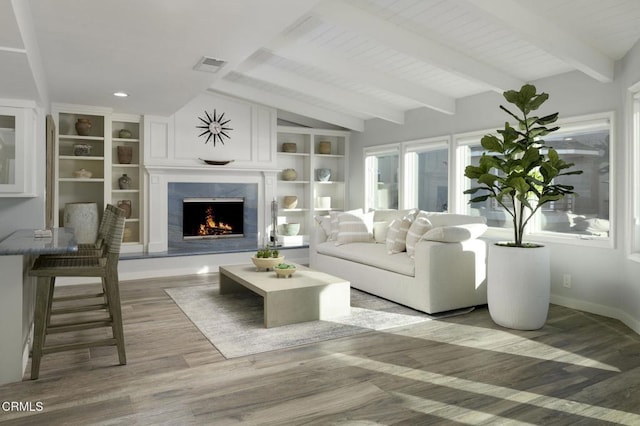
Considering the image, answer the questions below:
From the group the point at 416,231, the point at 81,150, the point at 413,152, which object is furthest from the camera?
the point at 413,152

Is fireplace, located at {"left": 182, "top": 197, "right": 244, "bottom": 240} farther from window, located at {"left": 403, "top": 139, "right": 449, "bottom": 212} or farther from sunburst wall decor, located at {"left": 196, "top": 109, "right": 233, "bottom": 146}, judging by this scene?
window, located at {"left": 403, "top": 139, "right": 449, "bottom": 212}

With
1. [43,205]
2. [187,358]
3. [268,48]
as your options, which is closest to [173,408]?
[187,358]

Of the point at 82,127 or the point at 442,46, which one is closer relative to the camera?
the point at 442,46

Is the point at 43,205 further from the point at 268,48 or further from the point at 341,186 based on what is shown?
the point at 341,186

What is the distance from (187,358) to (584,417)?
2.32 metres

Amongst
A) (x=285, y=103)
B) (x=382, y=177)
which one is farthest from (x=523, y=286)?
(x=285, y=103)

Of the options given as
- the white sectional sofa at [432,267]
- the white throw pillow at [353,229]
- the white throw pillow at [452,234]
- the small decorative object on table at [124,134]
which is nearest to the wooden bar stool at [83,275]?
the white sectional sofa at [432,267]

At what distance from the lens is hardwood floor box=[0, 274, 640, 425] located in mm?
2238

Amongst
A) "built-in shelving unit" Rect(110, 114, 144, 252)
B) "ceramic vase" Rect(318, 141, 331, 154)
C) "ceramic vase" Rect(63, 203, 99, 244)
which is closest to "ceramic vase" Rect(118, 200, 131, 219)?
"built-in shelving unit" Rect(110, 114, 144, 252)

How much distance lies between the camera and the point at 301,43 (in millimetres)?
4535

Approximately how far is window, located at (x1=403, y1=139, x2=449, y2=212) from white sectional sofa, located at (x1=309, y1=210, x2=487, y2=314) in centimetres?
118

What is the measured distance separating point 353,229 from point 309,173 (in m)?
2.30

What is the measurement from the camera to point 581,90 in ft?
13.7

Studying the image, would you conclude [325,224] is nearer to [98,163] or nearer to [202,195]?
[202,195]
